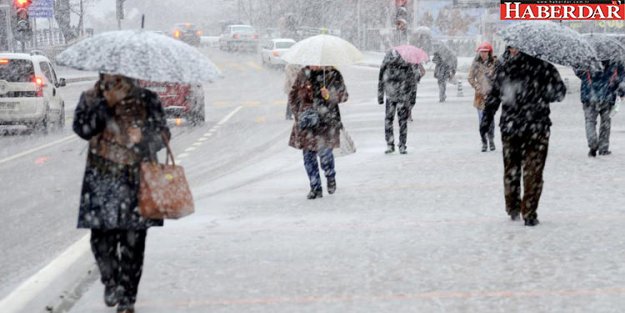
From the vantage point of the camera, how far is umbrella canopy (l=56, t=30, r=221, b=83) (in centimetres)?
625

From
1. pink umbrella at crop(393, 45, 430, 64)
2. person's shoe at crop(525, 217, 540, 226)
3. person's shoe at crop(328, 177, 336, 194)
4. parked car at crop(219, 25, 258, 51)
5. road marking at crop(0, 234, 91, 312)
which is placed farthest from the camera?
parked car at crop(219, 25, 258, 51)

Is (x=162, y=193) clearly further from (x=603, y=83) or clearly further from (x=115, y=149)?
(x=603, y=83)

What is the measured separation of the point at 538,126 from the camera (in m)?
9.36

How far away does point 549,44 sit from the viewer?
9180mm

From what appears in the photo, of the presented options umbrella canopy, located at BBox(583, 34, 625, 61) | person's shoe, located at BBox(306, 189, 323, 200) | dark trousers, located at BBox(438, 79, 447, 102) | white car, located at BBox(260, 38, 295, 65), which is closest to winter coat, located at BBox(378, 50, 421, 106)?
umbrella canopy, located at BBox(583, 34, 625, 61)

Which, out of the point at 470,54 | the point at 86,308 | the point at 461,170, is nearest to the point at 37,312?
the point at 86,308

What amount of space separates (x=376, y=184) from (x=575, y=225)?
3613 millimetres

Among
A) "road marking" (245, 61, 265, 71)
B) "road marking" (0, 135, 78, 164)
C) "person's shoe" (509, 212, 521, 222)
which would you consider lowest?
"road marking" (245, 61, 265, 71)

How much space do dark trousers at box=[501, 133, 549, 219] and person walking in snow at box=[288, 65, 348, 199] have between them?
2.59 m

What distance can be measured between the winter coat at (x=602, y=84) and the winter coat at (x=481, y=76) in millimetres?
1968

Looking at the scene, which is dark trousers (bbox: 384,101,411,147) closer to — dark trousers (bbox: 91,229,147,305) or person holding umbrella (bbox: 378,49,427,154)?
person holding umbrella (bbox: 378,49,427,154)

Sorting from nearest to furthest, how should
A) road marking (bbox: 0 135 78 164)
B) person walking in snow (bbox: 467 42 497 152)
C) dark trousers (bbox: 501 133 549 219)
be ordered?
dark trousers (bbox: 501 133 549 219), person walking in snow (bbox: 467 42 497 152), road marking (bbox: 0 135 78 164)

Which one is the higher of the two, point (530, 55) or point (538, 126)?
point (530, 55)

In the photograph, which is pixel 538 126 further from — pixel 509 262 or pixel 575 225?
pixel 509 262
